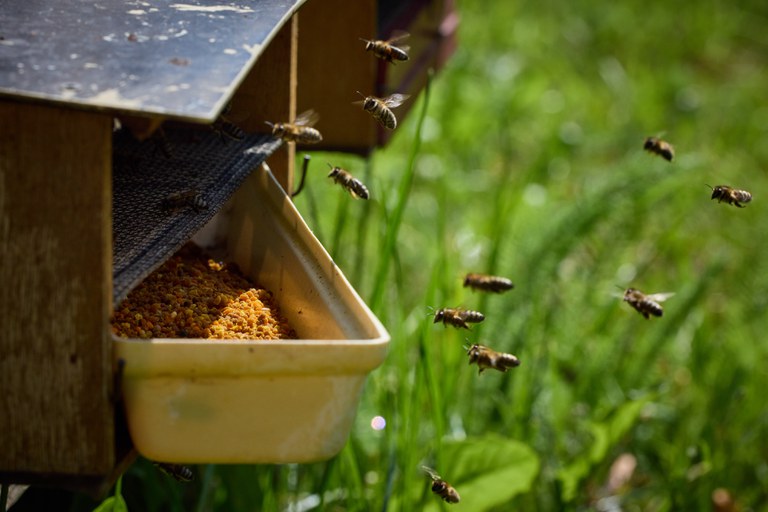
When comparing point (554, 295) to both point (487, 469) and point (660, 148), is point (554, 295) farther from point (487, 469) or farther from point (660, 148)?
point (487, 469)

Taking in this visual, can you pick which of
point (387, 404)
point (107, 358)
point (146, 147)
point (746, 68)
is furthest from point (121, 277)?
point (746, 68)

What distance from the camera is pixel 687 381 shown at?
122 inches

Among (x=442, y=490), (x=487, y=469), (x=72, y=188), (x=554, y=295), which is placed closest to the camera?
(x=72, y=188)

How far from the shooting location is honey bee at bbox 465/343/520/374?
1.72 meters

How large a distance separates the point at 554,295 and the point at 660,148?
0.54 m

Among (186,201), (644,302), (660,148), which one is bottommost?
(644,302)

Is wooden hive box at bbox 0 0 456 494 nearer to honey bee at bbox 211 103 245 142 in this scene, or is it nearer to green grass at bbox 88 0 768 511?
honey bee at bbox 211 103 245 142

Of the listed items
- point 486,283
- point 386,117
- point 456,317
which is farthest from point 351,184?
point 486,283

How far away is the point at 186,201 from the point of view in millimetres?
1506

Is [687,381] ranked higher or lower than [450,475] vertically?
lower

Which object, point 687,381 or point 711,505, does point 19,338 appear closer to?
point 711,505

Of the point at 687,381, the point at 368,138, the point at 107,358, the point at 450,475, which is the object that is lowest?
the point at 687,381

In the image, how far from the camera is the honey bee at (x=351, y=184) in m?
1.78

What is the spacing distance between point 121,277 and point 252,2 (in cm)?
42
